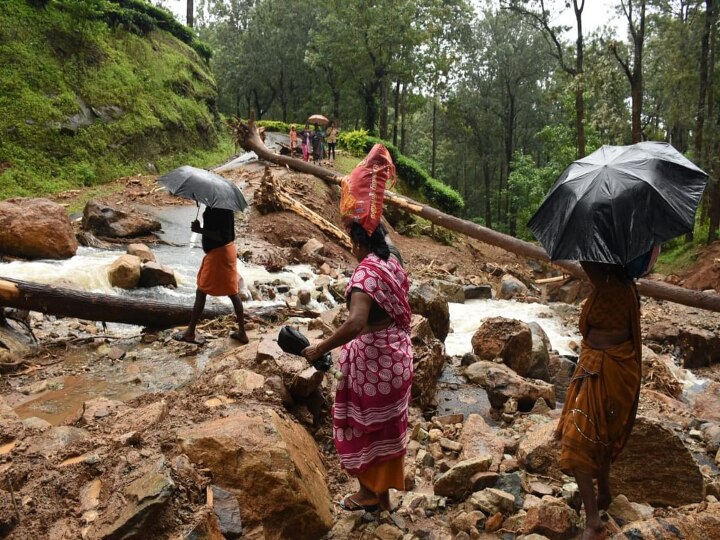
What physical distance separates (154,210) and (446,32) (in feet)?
78.2

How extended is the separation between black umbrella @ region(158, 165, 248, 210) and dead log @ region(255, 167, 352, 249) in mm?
8191

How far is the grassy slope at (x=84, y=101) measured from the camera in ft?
44.3

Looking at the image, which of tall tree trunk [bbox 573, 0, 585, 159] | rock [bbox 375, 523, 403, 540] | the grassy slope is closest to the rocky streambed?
rock [bbox 375, 523, 403, 540]

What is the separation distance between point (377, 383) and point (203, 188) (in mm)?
3208

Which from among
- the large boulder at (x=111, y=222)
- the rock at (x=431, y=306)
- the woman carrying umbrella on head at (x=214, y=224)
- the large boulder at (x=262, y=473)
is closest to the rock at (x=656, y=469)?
the large boulder at (x=262, y=473)

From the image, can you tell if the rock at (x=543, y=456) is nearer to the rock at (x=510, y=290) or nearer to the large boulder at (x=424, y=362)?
the large boulder at (x=424, y=362)

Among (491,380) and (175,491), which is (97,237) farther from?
(175,491)

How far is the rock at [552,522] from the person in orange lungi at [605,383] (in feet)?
0.37

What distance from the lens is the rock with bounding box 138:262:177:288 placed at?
809 centimetres

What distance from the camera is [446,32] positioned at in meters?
30.3

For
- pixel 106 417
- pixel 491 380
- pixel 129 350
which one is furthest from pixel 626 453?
pixel 129 350

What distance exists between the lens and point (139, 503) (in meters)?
2.30

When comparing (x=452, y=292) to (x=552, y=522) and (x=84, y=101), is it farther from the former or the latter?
(x=84, y=101)

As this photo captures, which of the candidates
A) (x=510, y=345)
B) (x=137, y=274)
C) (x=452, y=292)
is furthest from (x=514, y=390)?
(x=452, y=292)
